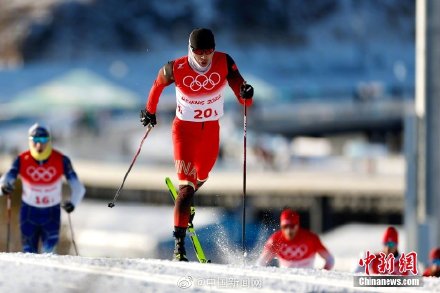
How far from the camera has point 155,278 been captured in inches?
288

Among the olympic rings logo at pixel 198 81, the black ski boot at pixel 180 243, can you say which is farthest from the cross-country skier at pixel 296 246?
the olympic rings logo at pixel 198 81

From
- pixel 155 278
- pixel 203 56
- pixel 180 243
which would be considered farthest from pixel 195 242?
pixel 155 278

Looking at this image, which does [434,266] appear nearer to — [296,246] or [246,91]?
[296,246]

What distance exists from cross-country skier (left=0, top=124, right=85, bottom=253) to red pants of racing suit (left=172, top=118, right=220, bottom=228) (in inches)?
76.2

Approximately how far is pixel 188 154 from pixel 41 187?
2334 millimetres

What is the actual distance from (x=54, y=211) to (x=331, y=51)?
121 meters

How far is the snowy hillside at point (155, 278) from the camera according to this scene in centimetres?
701

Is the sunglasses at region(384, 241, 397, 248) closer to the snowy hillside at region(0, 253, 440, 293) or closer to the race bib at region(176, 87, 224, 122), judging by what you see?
the race bib at region(176, 87, 224, 122)

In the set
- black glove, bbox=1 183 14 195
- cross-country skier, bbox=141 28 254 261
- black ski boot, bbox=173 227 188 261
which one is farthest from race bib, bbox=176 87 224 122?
black glove, bbox=1 183 14 195

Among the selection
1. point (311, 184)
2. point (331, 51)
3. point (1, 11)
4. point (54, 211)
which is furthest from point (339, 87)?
point (54, 211)

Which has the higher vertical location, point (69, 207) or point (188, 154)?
point (188, 154)

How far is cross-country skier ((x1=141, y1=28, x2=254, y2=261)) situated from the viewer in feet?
27.0

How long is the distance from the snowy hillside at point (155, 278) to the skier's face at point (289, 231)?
2729 mm

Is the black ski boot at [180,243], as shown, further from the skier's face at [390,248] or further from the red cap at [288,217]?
the skier's face at [390,248]
